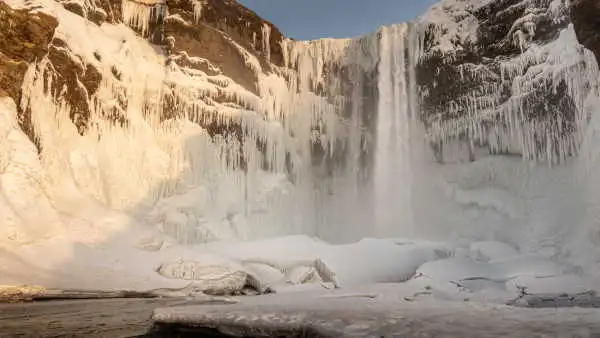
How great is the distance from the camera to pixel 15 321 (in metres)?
5.30

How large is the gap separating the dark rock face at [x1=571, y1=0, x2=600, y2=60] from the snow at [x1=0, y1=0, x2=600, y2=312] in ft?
18.1

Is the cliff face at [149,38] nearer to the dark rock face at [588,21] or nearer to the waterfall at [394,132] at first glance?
the waterfall at [394,132]

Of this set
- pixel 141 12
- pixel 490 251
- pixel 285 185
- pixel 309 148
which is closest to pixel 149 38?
pixel 141 12

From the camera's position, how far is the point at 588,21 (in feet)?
31.7

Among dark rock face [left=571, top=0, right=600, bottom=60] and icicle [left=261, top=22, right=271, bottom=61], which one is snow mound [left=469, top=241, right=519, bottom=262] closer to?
dark rock face [left=571, top=0, right=600, bottom=60]

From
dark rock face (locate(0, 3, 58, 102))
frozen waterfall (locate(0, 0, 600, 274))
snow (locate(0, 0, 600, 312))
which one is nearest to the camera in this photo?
snow (locate(0, 0, 600, 312))

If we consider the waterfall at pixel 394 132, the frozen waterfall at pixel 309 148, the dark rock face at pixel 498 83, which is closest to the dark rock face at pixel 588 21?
the frozen waterfall at pixel 309 148

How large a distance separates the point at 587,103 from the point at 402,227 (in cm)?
954

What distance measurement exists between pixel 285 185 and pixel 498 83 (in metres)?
11.1

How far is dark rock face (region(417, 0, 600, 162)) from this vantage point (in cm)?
1781

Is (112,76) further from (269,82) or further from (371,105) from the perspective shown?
(371,105)

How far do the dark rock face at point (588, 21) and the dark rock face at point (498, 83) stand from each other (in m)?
7.50

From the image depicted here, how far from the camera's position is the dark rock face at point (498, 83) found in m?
17.8

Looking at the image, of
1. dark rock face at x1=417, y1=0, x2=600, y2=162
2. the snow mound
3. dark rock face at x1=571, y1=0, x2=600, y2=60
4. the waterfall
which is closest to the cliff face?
the waterfall
